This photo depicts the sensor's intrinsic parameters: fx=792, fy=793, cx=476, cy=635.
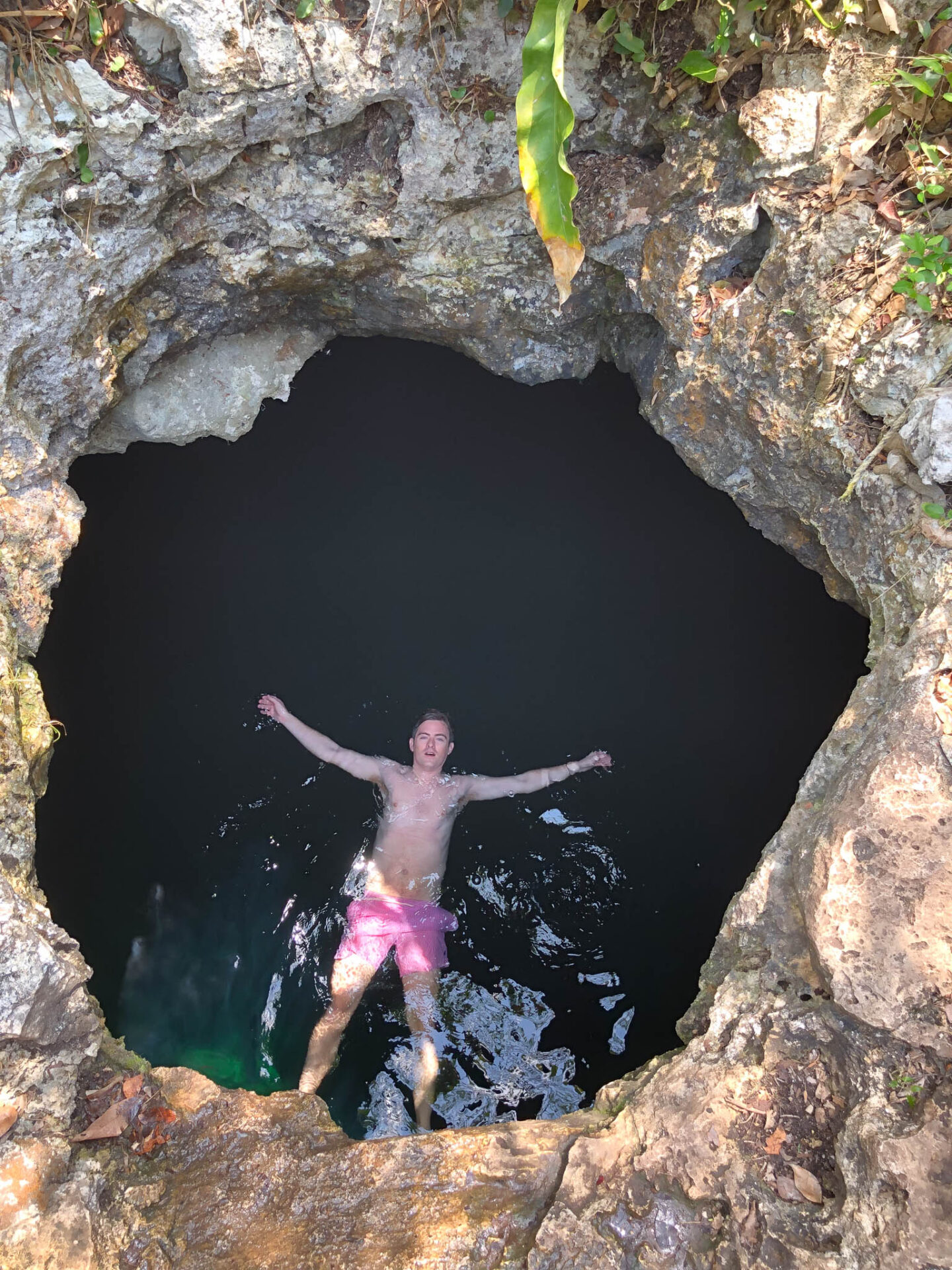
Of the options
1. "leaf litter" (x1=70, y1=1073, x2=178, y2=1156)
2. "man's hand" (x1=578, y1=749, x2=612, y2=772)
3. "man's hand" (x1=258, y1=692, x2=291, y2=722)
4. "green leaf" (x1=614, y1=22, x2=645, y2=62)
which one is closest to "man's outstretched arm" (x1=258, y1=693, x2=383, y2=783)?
"man's hand" (x1=258, y1=692, x2=291, y2=722)

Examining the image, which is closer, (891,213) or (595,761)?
(891,213)

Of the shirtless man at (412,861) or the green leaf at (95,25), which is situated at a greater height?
the green leaf at (95,25)

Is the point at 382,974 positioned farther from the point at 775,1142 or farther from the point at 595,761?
the point at 775,1142

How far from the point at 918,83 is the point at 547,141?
3.09 ft

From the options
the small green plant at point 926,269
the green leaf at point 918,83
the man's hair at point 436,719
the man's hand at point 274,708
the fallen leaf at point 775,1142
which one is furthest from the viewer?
the man's hair at point 436,719

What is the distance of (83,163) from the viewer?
2291 mm

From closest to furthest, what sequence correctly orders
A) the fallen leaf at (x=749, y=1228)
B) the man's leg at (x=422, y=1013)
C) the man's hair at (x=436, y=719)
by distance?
the fallen leaf at (x=749, y=1228) → the man's leg at (x=422, y=1013) → the man's hair at (x=436, y=719)

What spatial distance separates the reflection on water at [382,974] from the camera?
147 inches

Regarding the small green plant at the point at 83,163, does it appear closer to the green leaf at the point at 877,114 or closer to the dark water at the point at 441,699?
the dark water at the point at 441,699

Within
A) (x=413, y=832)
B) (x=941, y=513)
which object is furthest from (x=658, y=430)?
(x=413, y=832)

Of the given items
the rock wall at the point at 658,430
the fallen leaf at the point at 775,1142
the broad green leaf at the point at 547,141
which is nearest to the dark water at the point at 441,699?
the rock wall at the point at 658,430

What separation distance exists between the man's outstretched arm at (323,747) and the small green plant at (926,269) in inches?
118

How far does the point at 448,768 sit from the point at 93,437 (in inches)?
95.0

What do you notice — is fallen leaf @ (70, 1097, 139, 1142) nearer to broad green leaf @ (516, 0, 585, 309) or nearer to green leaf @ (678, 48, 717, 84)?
broad green leaf @ (516, 0, 585, 309)
